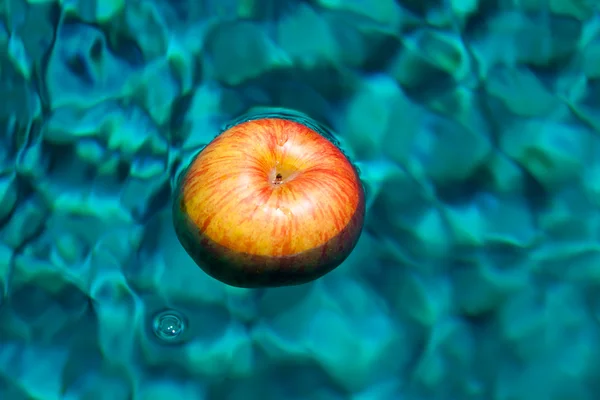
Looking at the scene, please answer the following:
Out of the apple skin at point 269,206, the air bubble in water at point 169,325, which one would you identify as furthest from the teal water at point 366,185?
the apple skin at point 269,206

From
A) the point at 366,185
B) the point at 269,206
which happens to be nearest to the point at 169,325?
the point at 269,206

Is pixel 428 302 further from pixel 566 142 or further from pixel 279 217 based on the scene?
pixel 566 142

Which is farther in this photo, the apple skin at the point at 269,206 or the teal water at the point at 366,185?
the teal water at the point at 366,185

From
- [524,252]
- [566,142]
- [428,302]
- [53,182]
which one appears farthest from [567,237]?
[53,182]

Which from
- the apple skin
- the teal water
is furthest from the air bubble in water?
the apple skin

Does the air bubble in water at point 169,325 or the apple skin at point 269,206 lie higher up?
the apple skin at point 269,206

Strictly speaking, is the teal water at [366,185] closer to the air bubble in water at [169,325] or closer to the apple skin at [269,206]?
the air bubble in water at [169,325]

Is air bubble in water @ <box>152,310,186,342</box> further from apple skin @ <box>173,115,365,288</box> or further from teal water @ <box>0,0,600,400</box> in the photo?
apple skin @ <box>173,115,365,288</box>
